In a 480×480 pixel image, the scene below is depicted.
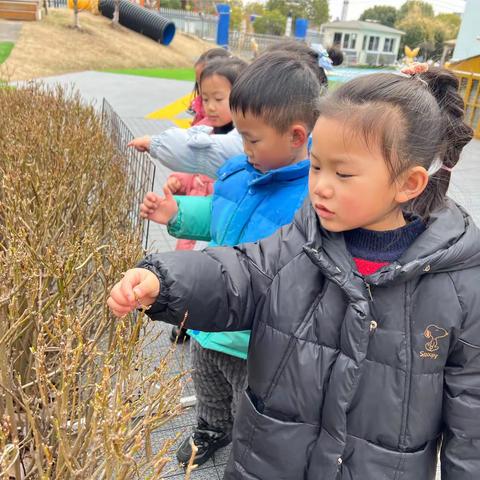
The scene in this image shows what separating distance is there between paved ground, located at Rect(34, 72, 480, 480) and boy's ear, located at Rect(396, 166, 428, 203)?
27.9 inches

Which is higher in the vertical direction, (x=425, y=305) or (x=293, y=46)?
(x=293, y=46)

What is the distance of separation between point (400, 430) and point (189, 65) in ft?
75.7

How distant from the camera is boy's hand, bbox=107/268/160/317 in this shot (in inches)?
45.7

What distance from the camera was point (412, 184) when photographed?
4.35 feet

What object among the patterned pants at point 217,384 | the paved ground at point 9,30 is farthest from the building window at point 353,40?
the patterned pants at point 217,384

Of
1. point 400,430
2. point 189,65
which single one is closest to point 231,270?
point 400,430

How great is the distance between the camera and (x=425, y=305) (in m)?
1.31

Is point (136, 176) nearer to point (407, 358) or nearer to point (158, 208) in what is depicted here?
point (158, 208)

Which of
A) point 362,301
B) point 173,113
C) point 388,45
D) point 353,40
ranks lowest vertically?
point 388,45

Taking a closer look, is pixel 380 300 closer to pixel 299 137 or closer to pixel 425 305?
pixel 425 305

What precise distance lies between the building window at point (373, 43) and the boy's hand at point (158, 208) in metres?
49.9

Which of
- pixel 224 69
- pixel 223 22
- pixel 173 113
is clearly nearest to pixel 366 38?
pixel 223 22

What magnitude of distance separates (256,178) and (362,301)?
663 mm

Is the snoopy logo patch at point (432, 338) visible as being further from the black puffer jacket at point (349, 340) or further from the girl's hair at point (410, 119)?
the girl's hair at point (410, 119)
